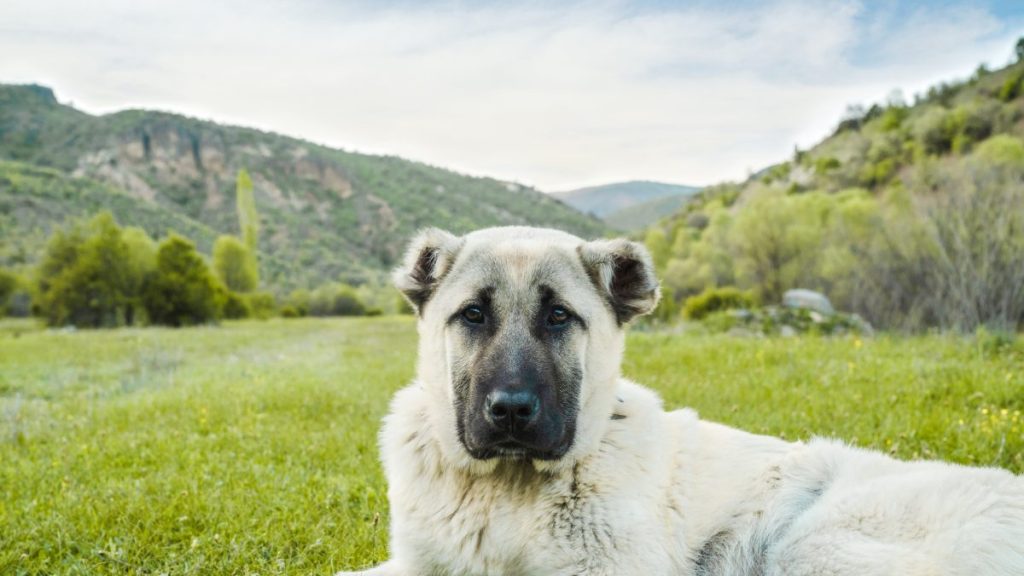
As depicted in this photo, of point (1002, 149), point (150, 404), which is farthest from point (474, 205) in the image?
point (150, 404)

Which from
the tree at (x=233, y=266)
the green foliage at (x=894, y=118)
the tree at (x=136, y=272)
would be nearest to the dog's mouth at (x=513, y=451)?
the tree at (x=136, y=272)

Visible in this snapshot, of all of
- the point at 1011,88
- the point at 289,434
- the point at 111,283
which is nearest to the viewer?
the point at 289,434

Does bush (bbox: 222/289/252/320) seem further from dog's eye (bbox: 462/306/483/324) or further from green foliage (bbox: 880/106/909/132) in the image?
green foliage (bbox: 880/106/909/132)

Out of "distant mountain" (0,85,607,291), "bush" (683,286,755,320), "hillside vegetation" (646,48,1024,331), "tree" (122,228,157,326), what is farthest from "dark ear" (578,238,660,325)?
"distant mountain" (0,85,607,291)

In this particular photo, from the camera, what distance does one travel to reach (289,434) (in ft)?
25.1

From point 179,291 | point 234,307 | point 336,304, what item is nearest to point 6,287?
point 179,291

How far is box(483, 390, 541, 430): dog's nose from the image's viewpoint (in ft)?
10.3

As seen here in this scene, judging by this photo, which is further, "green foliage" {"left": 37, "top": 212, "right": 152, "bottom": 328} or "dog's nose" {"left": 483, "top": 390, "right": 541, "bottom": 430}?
"green foliage" {"left": 37, "top": 212, "right": 152, "bottom": 328}

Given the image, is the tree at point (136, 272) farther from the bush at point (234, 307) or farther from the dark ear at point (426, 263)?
the dark ear at point (426, 263)

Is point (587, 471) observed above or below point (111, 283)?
above

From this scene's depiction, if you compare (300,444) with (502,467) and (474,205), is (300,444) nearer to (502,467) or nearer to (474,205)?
(502,467)

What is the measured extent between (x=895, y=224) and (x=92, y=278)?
41.4m

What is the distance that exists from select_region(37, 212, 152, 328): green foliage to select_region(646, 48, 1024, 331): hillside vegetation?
30851mm

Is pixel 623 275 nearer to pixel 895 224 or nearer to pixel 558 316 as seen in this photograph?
pixel 558 316
